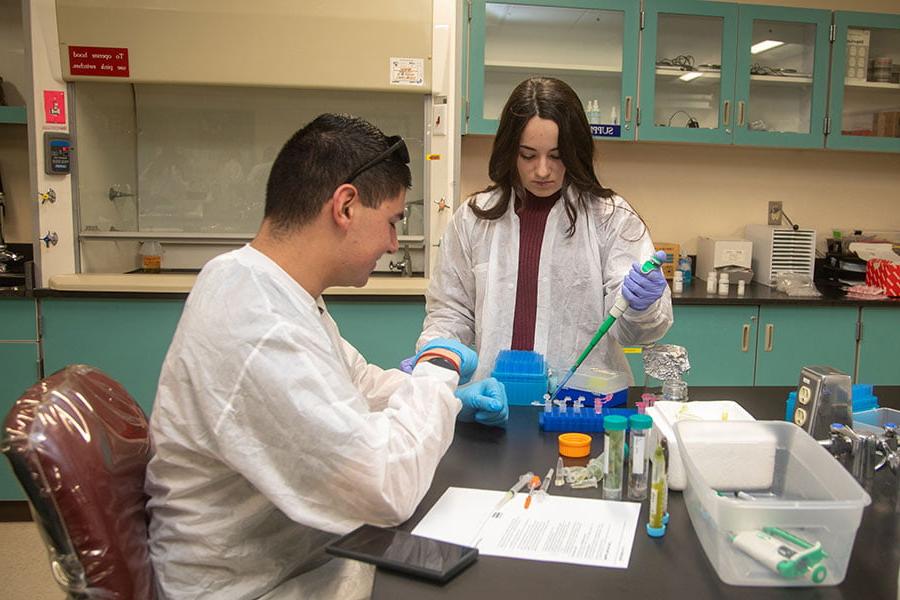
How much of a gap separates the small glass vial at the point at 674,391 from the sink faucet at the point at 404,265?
1.63m

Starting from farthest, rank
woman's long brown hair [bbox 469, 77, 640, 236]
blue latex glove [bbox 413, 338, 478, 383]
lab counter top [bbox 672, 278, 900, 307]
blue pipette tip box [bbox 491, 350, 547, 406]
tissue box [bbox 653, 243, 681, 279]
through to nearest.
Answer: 1. tissue box [bbox 653, 243, 681, 279]
2. lab counter top [bbox 672, 278, 900, 307]
3. woman's long brown hair [bbox 469, 77, 640, 236]
4. blue pipette tip box [bbox 491, 350, 547, 406]
5. blue latex glove [bbox 413, 338, 478, 383]

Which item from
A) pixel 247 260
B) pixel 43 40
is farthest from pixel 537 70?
pixel 247 260

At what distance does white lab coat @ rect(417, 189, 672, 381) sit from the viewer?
180cm

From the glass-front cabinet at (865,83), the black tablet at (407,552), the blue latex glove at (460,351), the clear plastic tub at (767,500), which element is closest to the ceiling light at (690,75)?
the glass-front cabinet at (865,83)

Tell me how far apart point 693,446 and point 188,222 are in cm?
267

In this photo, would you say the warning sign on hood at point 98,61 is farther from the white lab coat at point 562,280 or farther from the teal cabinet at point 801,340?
the teal cabinet at point 801,340

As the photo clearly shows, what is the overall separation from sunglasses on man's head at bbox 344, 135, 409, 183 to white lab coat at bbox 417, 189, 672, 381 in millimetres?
639

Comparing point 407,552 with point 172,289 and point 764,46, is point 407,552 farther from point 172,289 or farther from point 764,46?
point 764,46

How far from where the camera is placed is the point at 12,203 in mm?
3221

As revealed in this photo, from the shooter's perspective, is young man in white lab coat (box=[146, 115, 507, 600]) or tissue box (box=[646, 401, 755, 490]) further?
tissue box (box=[646, 401, 755, 490])

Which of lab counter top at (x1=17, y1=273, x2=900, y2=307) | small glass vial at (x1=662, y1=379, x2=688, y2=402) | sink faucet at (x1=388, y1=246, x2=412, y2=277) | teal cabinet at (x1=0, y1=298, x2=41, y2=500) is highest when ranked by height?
sink faucet at (x1=388, y1=246, x2=412, y2=277)

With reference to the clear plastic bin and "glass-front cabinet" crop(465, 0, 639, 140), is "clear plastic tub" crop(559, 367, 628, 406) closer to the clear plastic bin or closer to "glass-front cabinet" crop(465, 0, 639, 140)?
the clear plastic bin

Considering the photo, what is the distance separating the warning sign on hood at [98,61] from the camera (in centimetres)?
266

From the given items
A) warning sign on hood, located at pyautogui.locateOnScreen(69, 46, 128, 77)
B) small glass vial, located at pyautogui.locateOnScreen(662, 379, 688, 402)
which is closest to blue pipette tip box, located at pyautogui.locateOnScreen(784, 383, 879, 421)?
small glass vial, located at pyautogui.locateOnScreen(662, 379, 688, 402)
